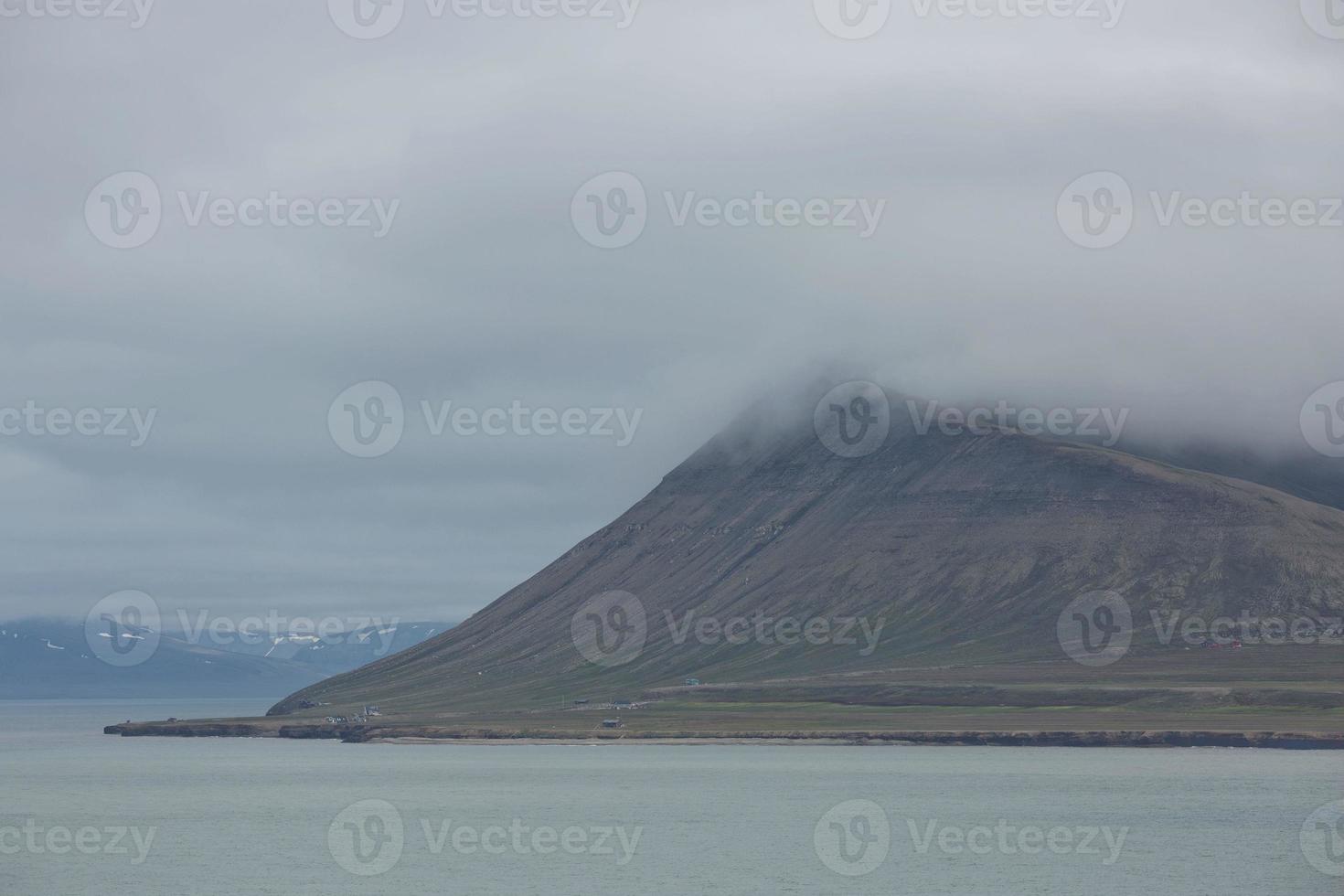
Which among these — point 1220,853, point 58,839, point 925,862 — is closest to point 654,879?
point 925,862

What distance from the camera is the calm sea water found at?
10188 cm

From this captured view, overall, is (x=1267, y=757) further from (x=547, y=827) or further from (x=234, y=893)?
(x=234, y=893)

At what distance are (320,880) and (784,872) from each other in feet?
94.8

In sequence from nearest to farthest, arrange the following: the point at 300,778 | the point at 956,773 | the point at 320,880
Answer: the point at 320,880
the point at 956,773
the point at 300,778

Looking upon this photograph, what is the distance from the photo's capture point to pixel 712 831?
126m

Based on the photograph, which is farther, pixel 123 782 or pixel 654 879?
pixel 123 782

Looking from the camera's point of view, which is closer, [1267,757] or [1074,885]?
[1074,885]

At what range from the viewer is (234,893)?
99.6 m

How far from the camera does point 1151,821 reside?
416 feet

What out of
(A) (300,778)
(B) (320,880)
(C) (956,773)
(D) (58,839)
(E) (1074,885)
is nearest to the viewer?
(E) (1074,885)

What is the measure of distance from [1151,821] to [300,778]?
3773 inches

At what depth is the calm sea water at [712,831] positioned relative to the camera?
334ft

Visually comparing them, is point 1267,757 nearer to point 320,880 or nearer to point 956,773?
point 956,773

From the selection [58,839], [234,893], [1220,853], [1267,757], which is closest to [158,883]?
[234,893]
